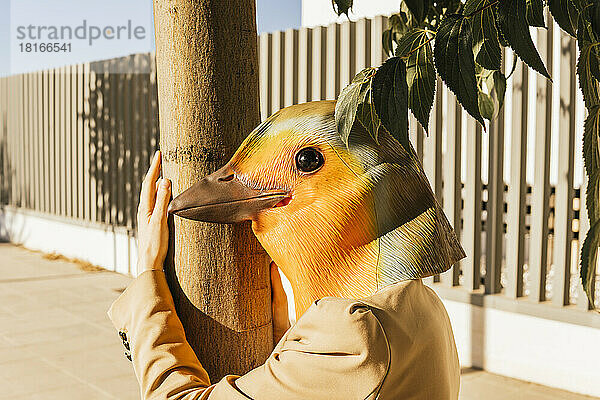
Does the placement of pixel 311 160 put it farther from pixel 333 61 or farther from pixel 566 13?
pixel 333 61

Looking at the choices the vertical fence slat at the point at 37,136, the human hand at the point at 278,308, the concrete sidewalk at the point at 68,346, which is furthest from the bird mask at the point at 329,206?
the vertical fence slat at the point at 37,136

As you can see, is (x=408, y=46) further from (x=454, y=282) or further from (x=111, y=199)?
(x=111, y=199)

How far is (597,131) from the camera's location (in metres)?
0.87

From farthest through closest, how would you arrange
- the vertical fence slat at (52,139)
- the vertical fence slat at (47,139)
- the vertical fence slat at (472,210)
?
1. the vertical fence slat at (47,139)
2. the vertical fence slat at (52,139)
3. the vertical fence slat at (472,210)

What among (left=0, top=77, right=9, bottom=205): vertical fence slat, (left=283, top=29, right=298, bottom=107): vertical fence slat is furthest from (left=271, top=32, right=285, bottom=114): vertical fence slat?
(left=0, top=77, right=9, bottom=205): vertical fence slat

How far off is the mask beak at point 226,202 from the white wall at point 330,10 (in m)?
10.3

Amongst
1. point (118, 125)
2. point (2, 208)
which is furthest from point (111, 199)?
Answer: point (2, 208)

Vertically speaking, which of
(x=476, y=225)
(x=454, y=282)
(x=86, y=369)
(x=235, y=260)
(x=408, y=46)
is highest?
(x=408, y=46)

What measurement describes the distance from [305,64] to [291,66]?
0.64 ft

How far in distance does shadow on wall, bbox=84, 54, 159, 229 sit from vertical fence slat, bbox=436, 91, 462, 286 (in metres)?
3.86

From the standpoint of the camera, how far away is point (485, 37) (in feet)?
2.99

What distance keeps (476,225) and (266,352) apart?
3.54 metres

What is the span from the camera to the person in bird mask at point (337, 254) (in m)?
1.01

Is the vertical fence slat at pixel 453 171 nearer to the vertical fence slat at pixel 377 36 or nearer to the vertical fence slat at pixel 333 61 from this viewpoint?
the vertical fence slat at pixel 377 36
